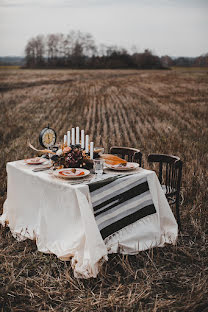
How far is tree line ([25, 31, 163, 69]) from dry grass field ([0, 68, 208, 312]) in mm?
561

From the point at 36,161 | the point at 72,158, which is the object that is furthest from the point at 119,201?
the point at 36,161

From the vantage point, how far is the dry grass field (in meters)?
2.57

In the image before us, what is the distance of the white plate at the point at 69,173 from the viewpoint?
2.85 meters

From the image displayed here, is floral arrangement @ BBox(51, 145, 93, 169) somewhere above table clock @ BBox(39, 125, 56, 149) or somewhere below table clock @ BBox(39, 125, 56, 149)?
below

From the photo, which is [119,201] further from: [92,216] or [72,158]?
[72,158]

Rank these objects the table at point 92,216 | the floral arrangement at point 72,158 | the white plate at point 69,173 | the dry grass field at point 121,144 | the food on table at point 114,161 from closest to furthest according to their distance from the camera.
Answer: the dry grass field at point 121,144 → the table at point 92,216 → the white plate at point 69,173 → the floral arrangement at point 72,158 → the food on table at point 114,161

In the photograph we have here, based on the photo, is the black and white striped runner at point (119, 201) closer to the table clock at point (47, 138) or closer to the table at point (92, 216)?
the table at point (92, 216)

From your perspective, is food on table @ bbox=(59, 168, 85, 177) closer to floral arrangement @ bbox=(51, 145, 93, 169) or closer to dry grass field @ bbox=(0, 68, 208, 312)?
floral arrangement @ bbox=(51, 145, 93, 169)

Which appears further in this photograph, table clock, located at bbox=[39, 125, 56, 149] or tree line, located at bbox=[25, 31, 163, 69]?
tree line, located at bbox=[25, 31, 163, 69]

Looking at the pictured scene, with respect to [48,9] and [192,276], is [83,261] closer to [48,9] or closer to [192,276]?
[192,276]

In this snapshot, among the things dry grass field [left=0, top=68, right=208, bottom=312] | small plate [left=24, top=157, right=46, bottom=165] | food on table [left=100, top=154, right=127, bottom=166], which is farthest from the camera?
small plate [left=24, top=157, right=46, bottom=165]

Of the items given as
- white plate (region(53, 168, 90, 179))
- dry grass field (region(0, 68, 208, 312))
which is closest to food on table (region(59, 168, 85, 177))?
white plate (region(53, 168, 90, 179))

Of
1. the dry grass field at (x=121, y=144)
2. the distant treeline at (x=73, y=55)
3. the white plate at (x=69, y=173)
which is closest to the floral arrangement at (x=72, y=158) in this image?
the white plate at (x=69, y=173)

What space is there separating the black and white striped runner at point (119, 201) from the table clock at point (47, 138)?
81cm
